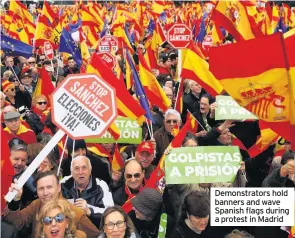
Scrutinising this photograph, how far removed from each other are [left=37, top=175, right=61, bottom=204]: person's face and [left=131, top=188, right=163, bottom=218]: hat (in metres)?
0.59

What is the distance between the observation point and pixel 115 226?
4422mm

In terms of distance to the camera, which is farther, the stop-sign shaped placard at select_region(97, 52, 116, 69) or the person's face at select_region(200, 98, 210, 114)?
the stop-sign shaped placard at select_region(97, 52, 116, 69)

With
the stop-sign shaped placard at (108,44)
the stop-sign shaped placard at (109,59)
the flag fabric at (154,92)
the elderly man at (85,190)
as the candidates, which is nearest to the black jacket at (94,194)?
the elderly man at (85,190)

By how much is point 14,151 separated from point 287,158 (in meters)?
2.32

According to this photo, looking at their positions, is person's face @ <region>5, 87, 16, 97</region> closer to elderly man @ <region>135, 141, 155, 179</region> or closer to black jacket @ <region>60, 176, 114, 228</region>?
elderly man @ <region>135, 141, 155, 179</region>

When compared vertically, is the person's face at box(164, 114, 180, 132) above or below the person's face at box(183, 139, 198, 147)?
above

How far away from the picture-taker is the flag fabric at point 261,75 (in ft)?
17.1

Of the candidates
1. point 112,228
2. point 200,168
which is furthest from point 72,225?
point 200,168

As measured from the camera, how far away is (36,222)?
4.59 m

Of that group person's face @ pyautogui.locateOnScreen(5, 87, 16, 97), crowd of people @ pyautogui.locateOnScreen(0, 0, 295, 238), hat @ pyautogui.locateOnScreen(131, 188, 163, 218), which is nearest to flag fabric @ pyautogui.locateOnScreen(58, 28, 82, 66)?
person's face @ pyautogui.locateOnScreen(5, 87, 16, 97)

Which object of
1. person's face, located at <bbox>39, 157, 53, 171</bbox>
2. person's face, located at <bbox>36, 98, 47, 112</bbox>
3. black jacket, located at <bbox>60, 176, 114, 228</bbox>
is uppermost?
person's face, located at <bbox>36, 98, 47, 112</bbox>

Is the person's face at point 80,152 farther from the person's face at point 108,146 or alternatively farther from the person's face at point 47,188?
the person's face at point 47,188

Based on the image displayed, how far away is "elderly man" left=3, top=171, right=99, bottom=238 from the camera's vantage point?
4.75 metres
